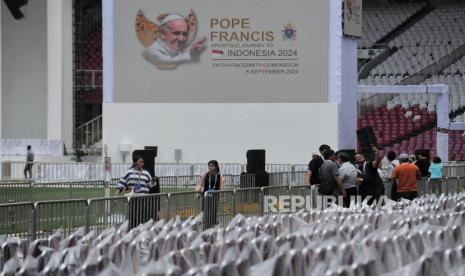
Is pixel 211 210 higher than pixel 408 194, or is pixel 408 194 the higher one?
pixel 408 194

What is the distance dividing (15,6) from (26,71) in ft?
9.54

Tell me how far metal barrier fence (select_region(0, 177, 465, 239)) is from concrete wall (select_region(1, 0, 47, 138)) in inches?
1172

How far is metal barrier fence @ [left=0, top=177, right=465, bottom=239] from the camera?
13336 mm

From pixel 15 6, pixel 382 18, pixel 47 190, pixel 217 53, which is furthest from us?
pixel 382 18

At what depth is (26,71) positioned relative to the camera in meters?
47.4

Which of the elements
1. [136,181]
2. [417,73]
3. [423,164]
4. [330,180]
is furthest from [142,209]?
[417,73]

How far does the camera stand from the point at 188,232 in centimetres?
877

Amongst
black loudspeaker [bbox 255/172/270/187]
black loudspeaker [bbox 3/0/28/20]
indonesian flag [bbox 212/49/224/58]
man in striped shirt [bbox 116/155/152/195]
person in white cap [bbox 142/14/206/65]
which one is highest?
black loudspeaker [bbox 3/0/28/20]

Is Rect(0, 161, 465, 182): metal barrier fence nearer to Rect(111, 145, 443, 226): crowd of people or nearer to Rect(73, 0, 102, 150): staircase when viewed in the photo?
Rect(73, 0, 102, 150): staircase

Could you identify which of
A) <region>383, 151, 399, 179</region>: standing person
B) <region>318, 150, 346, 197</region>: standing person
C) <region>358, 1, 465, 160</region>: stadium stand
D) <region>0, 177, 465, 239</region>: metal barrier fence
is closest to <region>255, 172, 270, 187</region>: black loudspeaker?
<region>383, 151, 399, 179</region>: standing person

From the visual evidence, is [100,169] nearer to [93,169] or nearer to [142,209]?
[93,169]

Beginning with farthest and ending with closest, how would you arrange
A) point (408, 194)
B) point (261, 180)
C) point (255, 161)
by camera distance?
point (255, 161) → point (261, 180) → point (408, 194)

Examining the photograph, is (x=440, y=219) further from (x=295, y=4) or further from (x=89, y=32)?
(x=89, y=32)

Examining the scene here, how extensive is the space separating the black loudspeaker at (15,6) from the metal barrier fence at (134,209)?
29.5 metres
